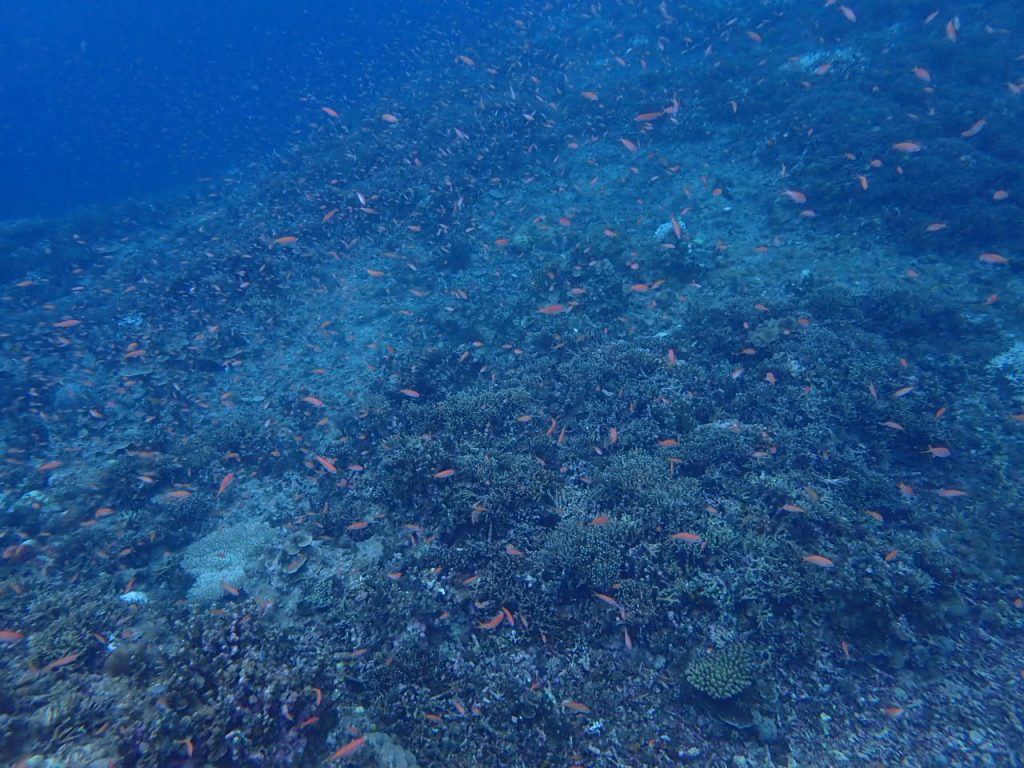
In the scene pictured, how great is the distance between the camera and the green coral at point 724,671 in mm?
4730

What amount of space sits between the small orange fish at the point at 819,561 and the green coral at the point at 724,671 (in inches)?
→ 50.1

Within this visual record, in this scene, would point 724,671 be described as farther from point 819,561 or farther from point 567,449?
point 567,449

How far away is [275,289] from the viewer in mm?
13688

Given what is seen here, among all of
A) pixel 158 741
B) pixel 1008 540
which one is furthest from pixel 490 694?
pixel 1008 540

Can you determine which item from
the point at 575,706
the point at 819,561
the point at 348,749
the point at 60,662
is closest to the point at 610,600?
the point at 575,706

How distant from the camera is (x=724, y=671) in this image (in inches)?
190

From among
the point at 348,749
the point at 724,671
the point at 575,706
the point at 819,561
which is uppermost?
the point at 348,749

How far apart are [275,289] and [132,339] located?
13.1ft

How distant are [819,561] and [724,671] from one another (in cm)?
169

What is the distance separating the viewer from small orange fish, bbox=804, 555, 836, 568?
17.0 feet

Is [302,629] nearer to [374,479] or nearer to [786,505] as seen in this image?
[374,479]

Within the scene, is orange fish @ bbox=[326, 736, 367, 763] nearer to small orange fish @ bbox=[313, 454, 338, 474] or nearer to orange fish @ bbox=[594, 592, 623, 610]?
orange fish @ bbox=[594, 592, 623, 610]

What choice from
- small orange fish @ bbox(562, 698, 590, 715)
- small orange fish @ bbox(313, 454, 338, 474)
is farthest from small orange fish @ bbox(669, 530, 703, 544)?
small orange fish @ bbox(313, 454, 338, 474)

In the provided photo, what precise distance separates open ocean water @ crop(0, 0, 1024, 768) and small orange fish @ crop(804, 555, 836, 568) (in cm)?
11
